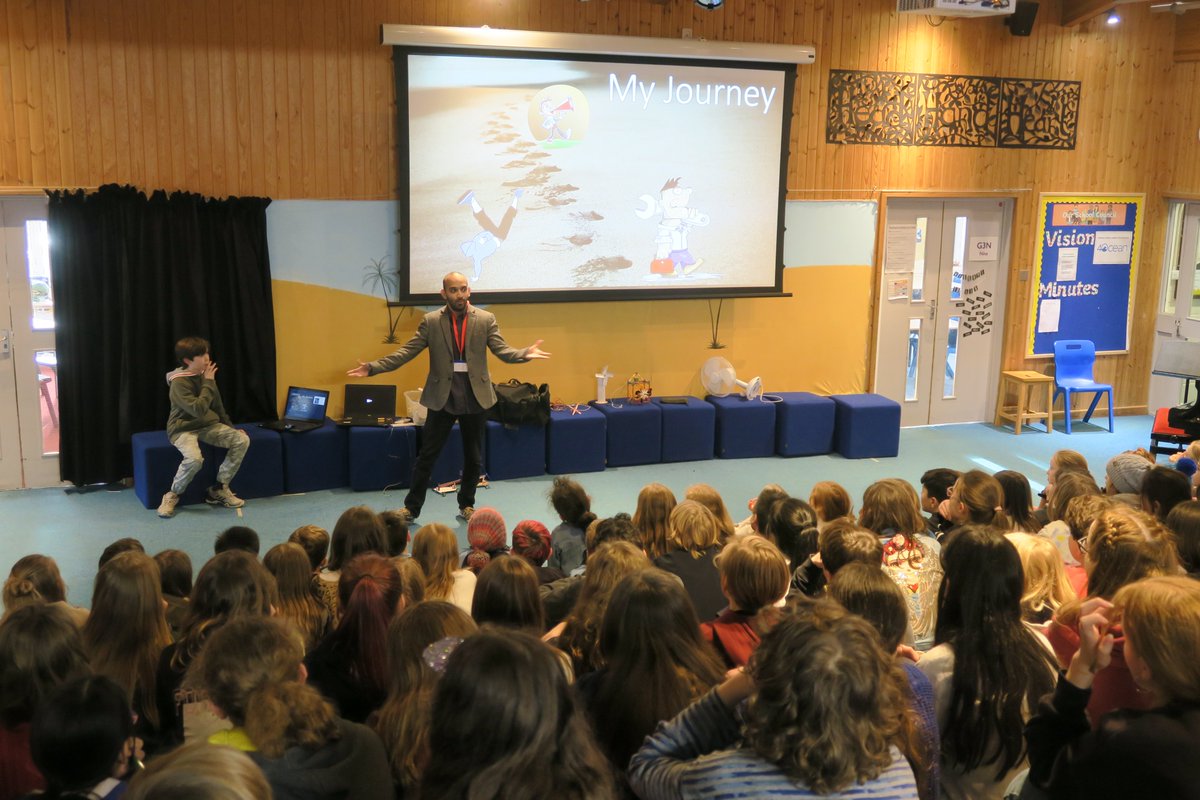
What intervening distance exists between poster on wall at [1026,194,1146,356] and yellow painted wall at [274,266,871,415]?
1.81m

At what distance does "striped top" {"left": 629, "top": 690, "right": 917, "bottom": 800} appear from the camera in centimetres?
185

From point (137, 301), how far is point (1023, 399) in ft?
23.1

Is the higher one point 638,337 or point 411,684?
point 638,337

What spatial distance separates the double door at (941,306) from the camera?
9.44 meters

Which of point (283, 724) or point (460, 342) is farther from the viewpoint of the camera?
point (460, 342)

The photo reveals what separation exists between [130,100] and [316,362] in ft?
6.76

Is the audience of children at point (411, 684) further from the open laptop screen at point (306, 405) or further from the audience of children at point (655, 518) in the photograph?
the open laptop screen at point (306, 405)

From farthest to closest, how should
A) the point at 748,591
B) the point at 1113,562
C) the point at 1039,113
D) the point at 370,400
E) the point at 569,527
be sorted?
the point at 1039,113, the point at 370,400, the point at 569,527, the point at 1113,562, the point at 748,591

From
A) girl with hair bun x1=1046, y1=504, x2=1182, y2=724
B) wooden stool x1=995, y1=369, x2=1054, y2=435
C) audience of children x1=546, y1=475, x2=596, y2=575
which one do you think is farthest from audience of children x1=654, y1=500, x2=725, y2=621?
wooden stool x1=995, y1=369, x2=1054, y2=435

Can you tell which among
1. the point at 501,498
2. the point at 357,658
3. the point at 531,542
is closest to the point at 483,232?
the point at 501,498

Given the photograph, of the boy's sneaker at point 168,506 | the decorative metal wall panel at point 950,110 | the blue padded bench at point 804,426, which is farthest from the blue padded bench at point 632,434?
the boy's sneaker at point 168,506

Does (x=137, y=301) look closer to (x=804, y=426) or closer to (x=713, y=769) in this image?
(x=804, y=426)

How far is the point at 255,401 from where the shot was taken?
299 inches

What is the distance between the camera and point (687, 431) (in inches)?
329
